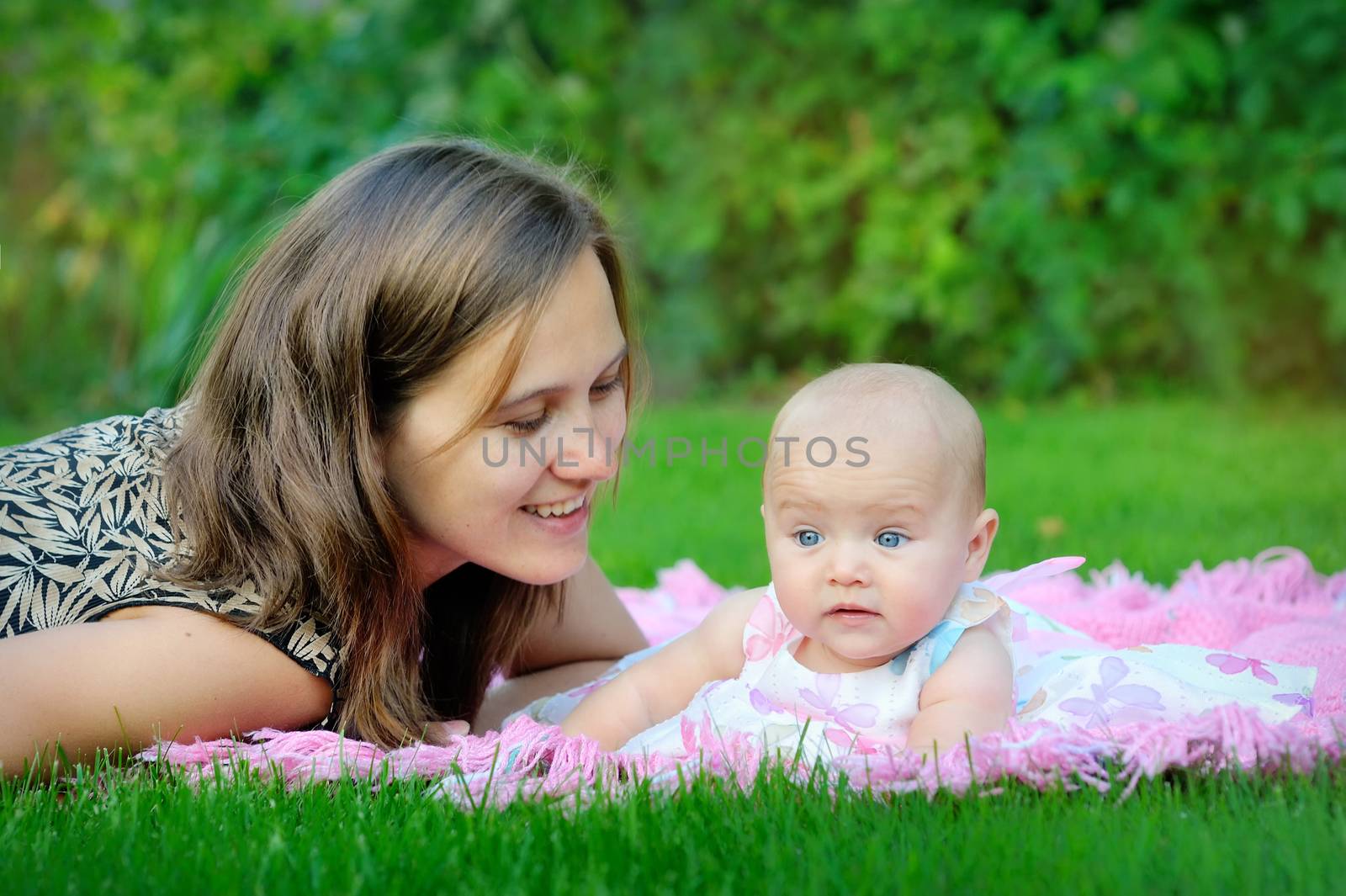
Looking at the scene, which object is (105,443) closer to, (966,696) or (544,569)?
(544,569)

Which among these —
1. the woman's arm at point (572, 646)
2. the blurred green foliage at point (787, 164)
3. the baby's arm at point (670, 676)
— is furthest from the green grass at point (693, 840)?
the blurred green foliage at point (787, 164)

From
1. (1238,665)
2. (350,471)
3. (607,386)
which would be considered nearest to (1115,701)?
(1238,665)

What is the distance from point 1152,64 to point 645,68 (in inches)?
95.7

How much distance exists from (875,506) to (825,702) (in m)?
0.32

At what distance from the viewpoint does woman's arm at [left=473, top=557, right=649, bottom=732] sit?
2.50 m

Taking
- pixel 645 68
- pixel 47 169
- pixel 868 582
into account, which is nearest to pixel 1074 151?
pixel 645 68

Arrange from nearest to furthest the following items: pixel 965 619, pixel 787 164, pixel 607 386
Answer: pixel 965 619
pixel 607 386
pixel 787 164

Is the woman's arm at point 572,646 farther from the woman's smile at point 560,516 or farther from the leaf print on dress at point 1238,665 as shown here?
the leaf print on dress at point 1238,665

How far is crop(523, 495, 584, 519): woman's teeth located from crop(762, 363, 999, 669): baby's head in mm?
365

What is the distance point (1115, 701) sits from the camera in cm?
190

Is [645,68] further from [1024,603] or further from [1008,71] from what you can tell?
[1024,603]

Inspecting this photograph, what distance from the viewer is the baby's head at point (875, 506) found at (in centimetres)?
176

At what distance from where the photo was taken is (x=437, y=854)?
1.41 m

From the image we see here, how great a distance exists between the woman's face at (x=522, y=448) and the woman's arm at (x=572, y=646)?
455mm
